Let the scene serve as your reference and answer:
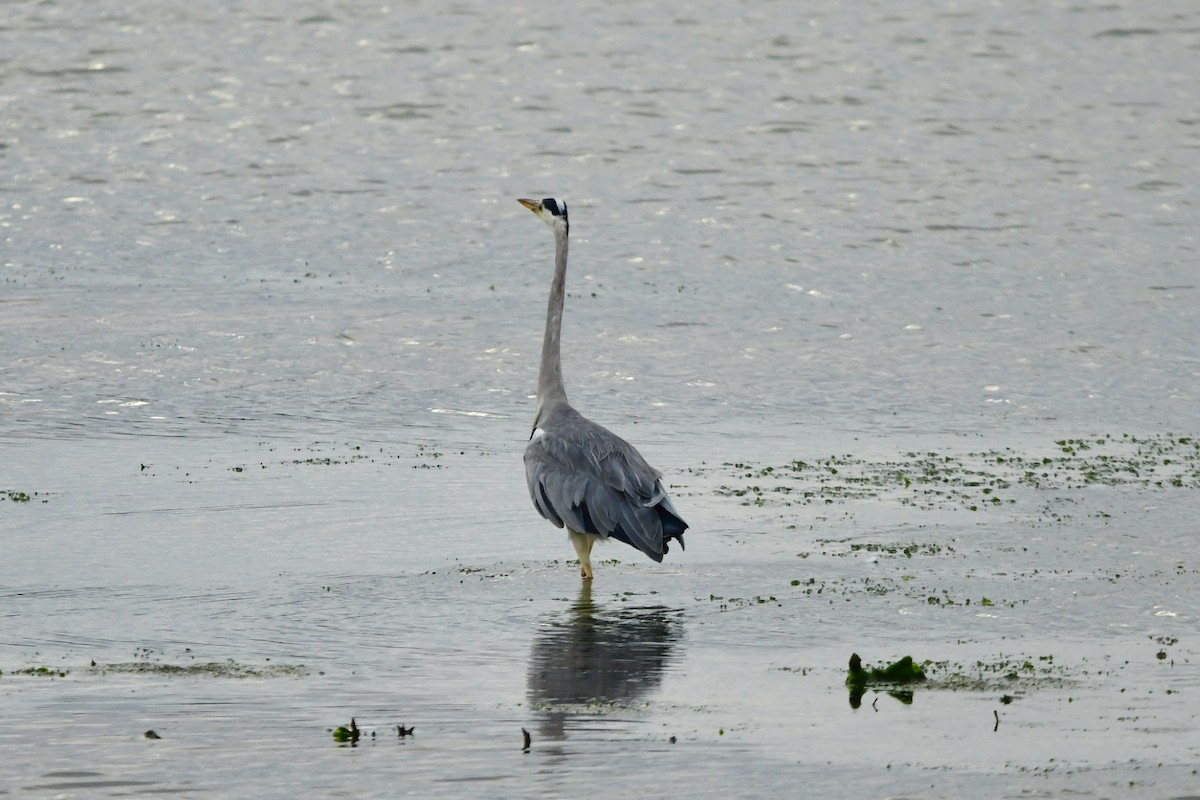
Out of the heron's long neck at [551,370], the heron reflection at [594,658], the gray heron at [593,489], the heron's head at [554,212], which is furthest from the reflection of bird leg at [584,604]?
the heron's head at [554,212]

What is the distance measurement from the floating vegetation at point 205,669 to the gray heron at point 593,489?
2.27 meters

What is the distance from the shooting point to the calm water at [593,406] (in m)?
7.52

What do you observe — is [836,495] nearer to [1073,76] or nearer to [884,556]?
[884,556]

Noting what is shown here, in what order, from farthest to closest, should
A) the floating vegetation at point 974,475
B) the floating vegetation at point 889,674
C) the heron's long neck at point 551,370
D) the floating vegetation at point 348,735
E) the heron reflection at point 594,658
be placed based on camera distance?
the floating vegetation at point 974,475, the heron's long neck at point 551,370, the floating vegetation at point 889,674, the heron reflection at point 594,658, the floating vegetation at point 348,735

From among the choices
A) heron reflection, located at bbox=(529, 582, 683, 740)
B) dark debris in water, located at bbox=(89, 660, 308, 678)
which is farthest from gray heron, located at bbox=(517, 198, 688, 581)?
dark debris in water, located at bbox=(89, 660, 308, 678)

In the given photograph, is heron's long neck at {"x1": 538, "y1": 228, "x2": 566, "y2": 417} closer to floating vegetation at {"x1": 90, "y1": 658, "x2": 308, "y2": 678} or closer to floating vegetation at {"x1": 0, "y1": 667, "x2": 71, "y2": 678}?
floating vegetation at {"x1": 90, "y1": 658, "x2": 308, "y2": 678}

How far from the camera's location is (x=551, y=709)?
775 centimetres

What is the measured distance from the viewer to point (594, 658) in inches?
338

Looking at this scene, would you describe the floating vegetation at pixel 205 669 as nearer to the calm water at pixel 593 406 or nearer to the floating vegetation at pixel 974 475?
the calm water at pixel 593 406

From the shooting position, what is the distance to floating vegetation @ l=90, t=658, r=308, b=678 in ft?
26.9

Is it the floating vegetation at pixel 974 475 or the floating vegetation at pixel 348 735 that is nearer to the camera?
the floating vegetation at pixel 348 735

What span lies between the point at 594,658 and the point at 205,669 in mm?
1666

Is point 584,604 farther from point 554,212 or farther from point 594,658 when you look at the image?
point 554,212

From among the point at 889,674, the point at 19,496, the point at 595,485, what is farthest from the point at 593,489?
the point at 19,496
